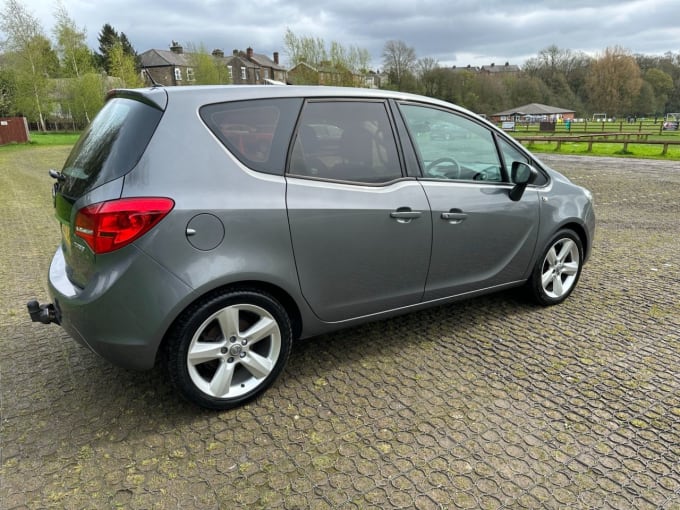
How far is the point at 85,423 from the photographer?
8.71ft

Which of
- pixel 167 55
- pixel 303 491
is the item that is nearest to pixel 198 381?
pixel 303 491

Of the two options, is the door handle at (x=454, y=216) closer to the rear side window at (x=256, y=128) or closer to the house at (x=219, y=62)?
the rear side window at (x=256, y=128)

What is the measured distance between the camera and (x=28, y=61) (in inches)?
1543

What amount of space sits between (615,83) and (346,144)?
270ft

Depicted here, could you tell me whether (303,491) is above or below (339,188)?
below

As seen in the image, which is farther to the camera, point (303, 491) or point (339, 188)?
point (339, 188)

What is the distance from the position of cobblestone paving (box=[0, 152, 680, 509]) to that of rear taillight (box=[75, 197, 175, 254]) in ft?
3.46

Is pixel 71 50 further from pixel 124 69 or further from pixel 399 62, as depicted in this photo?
pixel 399 62

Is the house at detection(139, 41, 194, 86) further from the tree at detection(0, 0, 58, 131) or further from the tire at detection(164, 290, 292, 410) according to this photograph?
the tire at detection(164, 290, 292, 410)

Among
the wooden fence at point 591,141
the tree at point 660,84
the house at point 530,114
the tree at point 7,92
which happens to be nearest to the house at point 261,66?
the house at point 530,114

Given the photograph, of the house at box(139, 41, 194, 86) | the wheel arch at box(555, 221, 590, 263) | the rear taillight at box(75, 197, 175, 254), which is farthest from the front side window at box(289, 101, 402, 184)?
the house at box(139, 41, 194, 86)

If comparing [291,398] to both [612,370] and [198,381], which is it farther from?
[612,370]

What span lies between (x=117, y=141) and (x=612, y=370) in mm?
3269

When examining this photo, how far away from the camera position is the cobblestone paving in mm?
2168
